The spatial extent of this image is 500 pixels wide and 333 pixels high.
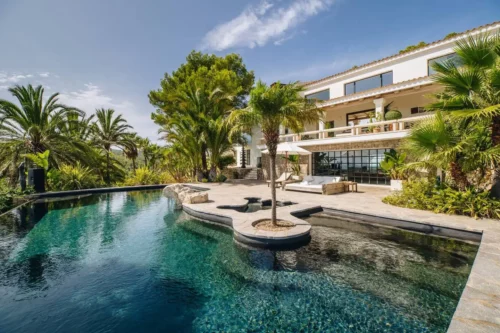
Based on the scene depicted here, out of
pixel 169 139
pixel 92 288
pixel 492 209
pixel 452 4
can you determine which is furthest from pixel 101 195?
pixel 452 4

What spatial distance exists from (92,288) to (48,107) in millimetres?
19615

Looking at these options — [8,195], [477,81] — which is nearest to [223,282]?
A: [477,81]

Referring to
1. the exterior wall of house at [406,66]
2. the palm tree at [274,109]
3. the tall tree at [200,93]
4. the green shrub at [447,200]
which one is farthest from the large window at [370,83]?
the palm tree at [274,109]

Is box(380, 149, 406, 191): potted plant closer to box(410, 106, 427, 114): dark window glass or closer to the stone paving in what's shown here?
the stone paving

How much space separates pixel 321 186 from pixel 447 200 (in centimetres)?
587

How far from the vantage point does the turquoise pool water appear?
3.89 metres

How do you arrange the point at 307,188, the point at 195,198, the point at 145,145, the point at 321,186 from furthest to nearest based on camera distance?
1. the point at 145,145
2. the point at 307,188
3. the point at 321,186
4. the point at 195,198

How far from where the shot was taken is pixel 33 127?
17062 millimetres

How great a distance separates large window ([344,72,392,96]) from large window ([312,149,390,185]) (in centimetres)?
628

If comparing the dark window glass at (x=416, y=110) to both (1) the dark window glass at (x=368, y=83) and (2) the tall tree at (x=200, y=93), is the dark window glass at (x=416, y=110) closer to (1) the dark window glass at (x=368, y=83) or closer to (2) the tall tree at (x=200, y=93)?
(1) the dark window glass at (x=368, y=83)

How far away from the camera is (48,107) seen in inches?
719

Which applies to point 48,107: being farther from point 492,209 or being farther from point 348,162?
point 492,209

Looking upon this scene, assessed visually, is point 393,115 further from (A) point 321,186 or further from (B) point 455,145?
(B) point 455,145

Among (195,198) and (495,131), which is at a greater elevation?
(495,131)
